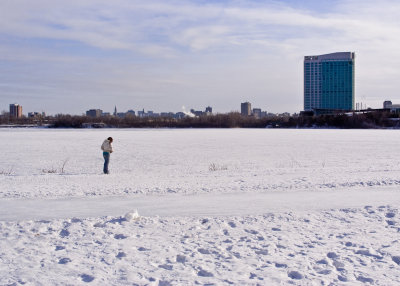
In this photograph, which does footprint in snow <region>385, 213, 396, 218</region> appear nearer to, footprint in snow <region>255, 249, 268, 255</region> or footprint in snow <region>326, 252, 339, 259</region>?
footprint in snow <region>326, 252, 339, 259</region>

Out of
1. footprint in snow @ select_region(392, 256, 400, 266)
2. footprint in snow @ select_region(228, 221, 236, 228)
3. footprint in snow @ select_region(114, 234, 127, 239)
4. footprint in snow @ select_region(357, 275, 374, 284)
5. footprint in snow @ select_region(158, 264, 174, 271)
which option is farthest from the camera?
footprint in snow @ select_region(228, 221, 236, 228)

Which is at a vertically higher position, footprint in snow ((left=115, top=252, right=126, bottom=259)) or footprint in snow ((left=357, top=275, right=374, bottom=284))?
footprint in snow ((left=115, top=252, right=126, bottom=259))

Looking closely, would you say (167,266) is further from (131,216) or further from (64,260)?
(131,216)

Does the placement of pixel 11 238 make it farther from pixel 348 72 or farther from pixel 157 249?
pixel 348 72

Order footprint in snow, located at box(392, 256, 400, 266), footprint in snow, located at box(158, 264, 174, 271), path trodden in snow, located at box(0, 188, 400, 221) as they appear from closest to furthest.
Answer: footprint in snow, located at box(158, 264, 174, 271), footprint in snow, located at box(392, 256, 400, 266), path trodden in snow, located at box(0, 188, 400, 221)

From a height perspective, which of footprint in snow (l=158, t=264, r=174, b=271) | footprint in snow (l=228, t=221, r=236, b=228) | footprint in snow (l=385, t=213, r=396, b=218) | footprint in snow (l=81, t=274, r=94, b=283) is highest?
footprint in snow (l=385, t=213, r=396, b=218)

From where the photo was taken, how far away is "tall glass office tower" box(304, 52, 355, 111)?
16200 cm

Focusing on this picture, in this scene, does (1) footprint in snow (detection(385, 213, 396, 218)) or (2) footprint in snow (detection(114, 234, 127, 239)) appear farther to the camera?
(1) footprint in snow (detection(385, 213, 396, 218))

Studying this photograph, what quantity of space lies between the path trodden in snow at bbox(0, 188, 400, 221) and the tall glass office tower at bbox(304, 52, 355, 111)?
158293 millimetres

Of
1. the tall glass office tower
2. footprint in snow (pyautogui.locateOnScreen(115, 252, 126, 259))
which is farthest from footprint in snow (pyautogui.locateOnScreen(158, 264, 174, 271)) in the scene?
the tall glass office tower

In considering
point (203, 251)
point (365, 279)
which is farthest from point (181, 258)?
point (365, 279)

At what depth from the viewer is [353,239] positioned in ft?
24.3

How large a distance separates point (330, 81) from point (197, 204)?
6548 inches

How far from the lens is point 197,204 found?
10.1 m
